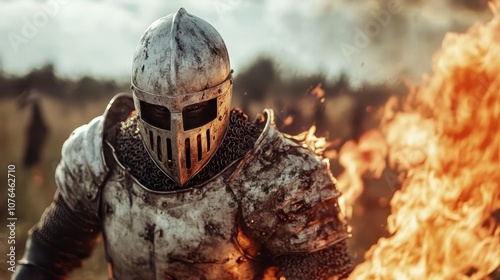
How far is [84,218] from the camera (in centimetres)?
643

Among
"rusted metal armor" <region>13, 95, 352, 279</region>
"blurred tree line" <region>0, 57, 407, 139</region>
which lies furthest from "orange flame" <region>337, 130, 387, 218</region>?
"rusted metal armor" <region>13, 95, 352, 279</region>

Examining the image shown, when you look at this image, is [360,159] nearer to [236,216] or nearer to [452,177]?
[452,177]

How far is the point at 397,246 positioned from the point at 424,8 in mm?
8198

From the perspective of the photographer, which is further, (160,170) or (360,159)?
(360,159)

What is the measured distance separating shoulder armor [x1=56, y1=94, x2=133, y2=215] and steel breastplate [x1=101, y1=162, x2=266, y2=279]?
245mm

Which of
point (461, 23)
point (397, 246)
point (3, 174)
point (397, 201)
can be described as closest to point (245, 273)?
point (397, 246)

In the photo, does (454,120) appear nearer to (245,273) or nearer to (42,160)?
(245,273)

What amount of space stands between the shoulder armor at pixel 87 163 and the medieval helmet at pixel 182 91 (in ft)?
2.06

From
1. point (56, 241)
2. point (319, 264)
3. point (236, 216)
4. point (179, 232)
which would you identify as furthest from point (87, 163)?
point (319, 264)

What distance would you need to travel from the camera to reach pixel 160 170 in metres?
5.81

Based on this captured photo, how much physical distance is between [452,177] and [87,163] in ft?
12.1

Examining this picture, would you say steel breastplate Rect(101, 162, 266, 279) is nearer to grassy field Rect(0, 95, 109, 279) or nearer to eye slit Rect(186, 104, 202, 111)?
eye slit Rect(186, 104, 202, 111)

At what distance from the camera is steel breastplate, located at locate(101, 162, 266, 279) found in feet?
18.0

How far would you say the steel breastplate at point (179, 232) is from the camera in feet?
18.0
